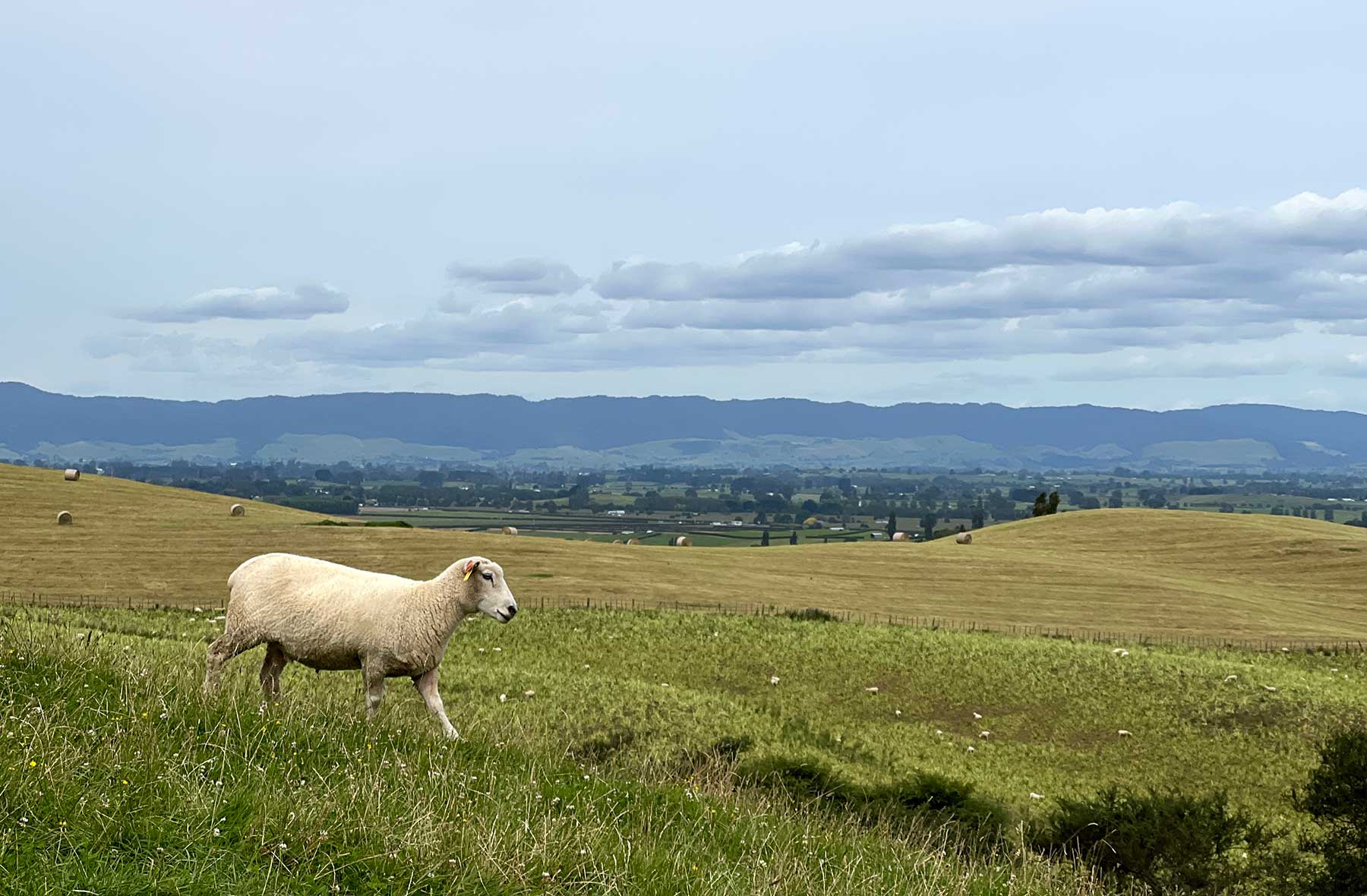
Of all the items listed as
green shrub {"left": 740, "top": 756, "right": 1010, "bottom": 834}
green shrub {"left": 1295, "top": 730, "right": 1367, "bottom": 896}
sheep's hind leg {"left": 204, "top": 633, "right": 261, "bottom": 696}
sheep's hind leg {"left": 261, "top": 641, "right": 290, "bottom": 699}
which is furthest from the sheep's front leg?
green shrub {"left": 1295, "top": 730, "right": 1367, "bottom": 896}

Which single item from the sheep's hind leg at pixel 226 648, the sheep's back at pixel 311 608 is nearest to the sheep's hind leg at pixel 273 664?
the sheep's hind leg at pixel 226 648

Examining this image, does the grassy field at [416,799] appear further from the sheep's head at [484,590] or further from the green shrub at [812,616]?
the green shrub at [812,616]

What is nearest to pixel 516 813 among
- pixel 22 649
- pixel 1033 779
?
pixel 22 649

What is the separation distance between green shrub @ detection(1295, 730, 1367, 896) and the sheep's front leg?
1335cm

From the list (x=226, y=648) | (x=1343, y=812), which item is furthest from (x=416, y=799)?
(x=1343, y=812)

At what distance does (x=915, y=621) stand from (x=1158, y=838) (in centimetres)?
3358

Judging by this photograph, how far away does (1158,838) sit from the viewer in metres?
18.3

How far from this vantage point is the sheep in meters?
17.0

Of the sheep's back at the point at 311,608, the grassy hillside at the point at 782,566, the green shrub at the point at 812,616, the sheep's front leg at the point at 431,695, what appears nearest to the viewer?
the sheep's front leg at the point at 431,695

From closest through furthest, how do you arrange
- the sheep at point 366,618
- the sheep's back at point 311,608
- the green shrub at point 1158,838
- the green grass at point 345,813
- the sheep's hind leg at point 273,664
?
1. the green grass at point 345,813
2. the sheep at point 366,618
3. the sheep's back at point 311,608
4. the sheep's hind leg at point 273,664
5. the green shrub at point 1158,838

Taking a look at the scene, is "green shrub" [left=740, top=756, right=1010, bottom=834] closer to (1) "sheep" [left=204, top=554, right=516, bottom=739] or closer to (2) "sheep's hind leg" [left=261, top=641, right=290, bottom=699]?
(1) "sheep" [left=204, top=554, right=516, bottom=739]

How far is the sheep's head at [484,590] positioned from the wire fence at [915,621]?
30414mm

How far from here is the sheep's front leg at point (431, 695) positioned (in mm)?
15538

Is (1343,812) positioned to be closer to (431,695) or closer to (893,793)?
(893,793)
